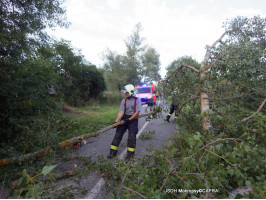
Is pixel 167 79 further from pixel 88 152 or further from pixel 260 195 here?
pixel 260 195

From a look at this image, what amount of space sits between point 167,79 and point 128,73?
22008 millimetres

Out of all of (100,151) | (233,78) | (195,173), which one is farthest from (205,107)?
(100,151)

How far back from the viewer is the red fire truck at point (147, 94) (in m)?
14.8

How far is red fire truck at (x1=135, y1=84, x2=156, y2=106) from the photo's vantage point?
581 inches

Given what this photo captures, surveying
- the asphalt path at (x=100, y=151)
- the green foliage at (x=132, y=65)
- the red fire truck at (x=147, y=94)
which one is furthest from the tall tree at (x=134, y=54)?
the asphalt path at (x=100, y=151)

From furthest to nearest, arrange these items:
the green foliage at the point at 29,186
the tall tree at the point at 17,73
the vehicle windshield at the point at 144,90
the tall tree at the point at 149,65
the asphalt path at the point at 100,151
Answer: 1. the tall tree at the point at 149,65
2. the vehicle windshield at the point at 144,90
3. the tall tree at the point at 17,73
4. the asphalt path at the point at 100,151
5. the green foliage at the point at 29,186

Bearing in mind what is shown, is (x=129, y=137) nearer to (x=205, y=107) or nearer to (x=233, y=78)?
(x=205, y=107)

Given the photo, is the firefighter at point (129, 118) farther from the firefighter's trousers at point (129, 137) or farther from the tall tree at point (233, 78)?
the tall tree at point (233, 78)

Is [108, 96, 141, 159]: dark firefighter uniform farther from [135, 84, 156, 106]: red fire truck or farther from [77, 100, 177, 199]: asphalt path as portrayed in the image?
[135, 84, 156, 106]: red fire truck

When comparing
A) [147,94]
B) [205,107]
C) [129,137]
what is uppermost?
[147,94]

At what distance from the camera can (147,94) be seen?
15078mm

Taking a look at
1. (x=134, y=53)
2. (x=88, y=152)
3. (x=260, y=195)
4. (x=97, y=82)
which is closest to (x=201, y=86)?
(x=260, y=195)

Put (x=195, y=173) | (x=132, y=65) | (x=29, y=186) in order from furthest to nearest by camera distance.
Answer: (x=132, y=65)
(x=195, y=173)
(x=29, y=186)

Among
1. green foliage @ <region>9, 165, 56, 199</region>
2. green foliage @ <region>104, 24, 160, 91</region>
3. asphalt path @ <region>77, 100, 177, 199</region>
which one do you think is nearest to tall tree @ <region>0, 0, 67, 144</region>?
A: asphalt path @ <region>77, 100, 177, 199</region>
